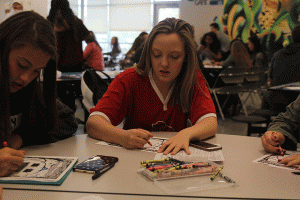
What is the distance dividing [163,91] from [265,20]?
7.17 metres

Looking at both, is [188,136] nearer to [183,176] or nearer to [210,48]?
[183,176]

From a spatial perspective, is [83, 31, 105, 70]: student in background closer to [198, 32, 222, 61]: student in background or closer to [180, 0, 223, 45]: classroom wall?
[198, 32, 222, 61]: student in background

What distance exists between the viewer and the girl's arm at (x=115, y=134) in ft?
3.71

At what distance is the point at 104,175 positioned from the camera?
87cm

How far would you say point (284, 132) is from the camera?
126 cm

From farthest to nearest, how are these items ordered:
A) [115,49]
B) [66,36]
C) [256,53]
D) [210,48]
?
[115,49] → [210,48] → [256,53] → [66,36]

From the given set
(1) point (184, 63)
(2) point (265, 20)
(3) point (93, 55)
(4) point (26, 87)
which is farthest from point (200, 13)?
(4) point (26, 87)

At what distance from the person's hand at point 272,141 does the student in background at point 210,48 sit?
243 inches

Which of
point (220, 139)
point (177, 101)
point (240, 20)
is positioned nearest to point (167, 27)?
point (177, 101)

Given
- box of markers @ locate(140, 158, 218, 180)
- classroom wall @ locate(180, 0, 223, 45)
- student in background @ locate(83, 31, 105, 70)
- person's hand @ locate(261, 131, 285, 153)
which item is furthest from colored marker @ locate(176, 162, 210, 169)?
classroom wall @ locate(180, 0, 223, 45)

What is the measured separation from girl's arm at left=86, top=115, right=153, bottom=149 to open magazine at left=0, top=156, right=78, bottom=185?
24 cm

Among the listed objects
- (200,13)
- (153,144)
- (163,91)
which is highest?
(200,13)

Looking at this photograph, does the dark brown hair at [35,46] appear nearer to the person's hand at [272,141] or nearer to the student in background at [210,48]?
the person's hand at [272,141]

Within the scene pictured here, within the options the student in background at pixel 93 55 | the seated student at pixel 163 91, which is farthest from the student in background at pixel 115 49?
the seated student at pixel 163 91
